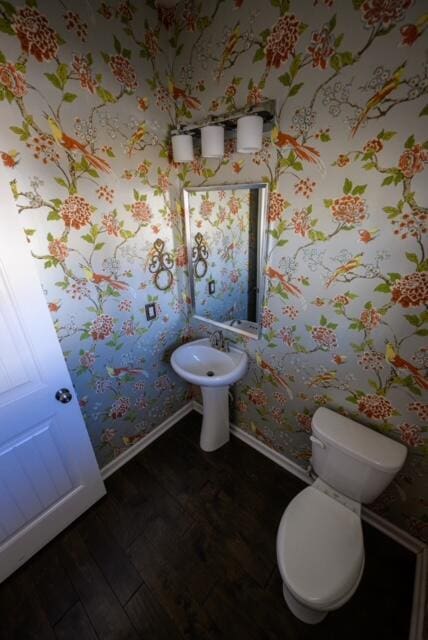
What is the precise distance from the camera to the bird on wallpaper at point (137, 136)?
141 cm

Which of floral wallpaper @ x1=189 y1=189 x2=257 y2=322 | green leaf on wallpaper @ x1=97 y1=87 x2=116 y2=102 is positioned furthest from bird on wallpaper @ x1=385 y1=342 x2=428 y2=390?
green leaf on wallpaper @ x1=97 y1=87 x2=116 y2=102

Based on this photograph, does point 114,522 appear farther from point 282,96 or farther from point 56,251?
point 282,96

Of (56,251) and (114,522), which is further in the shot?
(114,522)

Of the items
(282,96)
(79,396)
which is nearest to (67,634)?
(79,396)

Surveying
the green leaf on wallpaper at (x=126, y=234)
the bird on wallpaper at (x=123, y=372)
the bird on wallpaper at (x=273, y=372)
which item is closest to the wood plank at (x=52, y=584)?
the bird on wallpaper at (x=123, y=372)

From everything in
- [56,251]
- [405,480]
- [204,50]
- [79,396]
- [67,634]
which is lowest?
[67,634]

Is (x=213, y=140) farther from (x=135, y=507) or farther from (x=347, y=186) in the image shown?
(x=135, y=507)

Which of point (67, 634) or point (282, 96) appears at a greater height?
point (282, 96)

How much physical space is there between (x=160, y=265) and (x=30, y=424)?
111 cm

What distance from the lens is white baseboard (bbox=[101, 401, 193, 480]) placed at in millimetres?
1831

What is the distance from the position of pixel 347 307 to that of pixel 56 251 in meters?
1.41

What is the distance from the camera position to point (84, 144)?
125cm

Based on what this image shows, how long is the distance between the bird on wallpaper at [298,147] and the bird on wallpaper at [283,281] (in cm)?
51

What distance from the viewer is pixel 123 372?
173cm
